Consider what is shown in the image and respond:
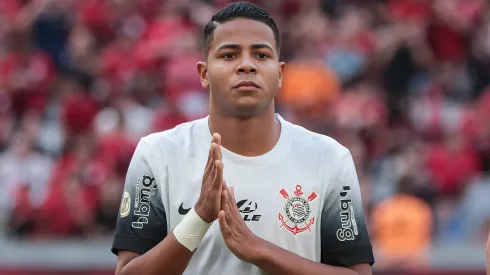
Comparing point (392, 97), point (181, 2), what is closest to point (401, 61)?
point (392, 97)

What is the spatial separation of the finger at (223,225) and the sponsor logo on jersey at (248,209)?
0.84ft

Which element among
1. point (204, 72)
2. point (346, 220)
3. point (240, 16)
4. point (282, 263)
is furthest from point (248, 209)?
point (240, 16)

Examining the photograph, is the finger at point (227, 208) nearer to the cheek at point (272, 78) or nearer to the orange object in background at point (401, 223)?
the cheek at point (272, 78)

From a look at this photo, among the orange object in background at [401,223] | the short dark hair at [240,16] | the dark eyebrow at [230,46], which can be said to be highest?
the orange object in background at [401,223]

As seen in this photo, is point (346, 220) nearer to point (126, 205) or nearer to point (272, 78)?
point (272, 78)

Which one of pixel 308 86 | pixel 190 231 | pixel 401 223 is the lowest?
pixel 190 231

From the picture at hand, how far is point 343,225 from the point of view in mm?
4598

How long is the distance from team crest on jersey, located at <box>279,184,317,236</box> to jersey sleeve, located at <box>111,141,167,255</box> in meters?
0.55

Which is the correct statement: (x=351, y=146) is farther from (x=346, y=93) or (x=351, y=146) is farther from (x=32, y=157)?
(x=32, y=157)

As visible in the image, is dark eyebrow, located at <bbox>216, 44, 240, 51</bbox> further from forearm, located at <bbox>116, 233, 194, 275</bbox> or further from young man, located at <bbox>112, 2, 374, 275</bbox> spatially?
forearm, located at <bbox>116, 233, 194, 275</bbox>

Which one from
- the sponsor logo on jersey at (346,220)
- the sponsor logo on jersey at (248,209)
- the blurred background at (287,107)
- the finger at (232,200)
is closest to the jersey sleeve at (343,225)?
the sponsor logo on jersey at (346,220)

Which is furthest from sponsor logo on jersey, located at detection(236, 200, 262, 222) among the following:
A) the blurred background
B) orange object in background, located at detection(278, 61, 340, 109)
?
orange object in background, located at detection(278, 61, 340, 109)

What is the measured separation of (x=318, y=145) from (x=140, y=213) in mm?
894

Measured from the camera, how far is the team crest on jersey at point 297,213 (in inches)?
178
